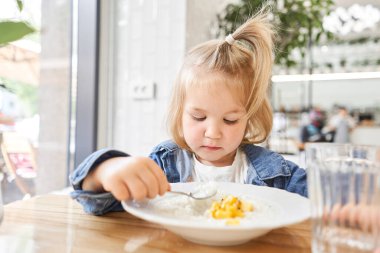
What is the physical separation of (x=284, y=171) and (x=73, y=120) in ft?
4.74

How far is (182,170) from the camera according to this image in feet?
3.14

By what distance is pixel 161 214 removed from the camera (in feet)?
1.64

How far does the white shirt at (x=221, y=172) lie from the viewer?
955 mm

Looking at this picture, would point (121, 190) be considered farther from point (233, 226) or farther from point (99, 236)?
point (233, 226)

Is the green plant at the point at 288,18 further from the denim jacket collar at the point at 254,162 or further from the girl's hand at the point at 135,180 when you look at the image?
the girl's hand at the point at 135,180

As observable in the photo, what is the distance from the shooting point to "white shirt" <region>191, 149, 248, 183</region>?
0.96 meters

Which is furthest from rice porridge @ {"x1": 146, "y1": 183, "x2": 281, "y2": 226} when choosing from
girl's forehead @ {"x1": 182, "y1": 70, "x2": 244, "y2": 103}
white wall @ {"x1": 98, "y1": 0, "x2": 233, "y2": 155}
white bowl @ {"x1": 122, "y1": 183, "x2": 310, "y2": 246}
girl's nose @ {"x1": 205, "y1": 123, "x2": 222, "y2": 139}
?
white wall @ {"x1": 98, "y1": 0, "x2": 233, "y2": 155}

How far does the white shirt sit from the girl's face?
3.5 inches

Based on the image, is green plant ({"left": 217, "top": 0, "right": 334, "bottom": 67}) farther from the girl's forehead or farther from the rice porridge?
the rice porridge

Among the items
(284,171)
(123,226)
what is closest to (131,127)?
(284,171)

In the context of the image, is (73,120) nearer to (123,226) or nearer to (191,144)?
(191,144)

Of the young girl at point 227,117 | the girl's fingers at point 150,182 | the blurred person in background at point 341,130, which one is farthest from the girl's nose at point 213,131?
the blurred person in background at point 341,130

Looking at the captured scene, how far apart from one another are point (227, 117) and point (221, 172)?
20 centimetres

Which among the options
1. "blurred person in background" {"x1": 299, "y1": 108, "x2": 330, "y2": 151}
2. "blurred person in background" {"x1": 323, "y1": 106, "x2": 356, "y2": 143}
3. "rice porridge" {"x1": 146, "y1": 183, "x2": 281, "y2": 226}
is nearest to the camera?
"rice porridge" {"x1": 146, "y1": 183, "x2": 281, "y2": 226}
